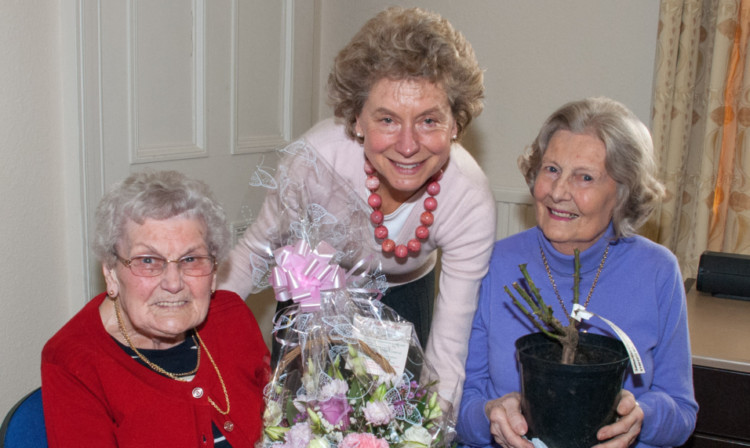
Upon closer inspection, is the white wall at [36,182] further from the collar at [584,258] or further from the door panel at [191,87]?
the collar at [584,258]

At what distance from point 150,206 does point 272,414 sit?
0.50m

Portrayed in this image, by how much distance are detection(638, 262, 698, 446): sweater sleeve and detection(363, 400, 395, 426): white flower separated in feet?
2.25

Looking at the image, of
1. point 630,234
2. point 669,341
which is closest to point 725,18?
point 630,234

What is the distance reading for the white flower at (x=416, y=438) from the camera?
1019 mm

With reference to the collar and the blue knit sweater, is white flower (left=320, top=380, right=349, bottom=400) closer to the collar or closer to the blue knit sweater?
the blue knit sweater

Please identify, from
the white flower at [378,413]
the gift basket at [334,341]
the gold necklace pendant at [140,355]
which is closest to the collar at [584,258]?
the gift basket at [334,341]

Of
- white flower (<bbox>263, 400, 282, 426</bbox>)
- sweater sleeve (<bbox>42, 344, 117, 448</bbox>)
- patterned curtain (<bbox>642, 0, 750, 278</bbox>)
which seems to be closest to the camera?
white flower (<bbox>263, 400, 282, 426</bbox>)

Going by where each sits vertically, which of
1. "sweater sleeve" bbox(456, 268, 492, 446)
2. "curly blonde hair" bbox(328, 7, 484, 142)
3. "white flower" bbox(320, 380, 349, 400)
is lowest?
"sweater sleeve" bbox(456, 268, 492, 446)

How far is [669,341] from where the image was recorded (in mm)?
1540

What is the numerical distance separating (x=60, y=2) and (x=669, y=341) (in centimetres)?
182

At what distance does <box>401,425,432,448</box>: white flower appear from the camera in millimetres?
1019

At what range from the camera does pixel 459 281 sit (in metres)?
1.57

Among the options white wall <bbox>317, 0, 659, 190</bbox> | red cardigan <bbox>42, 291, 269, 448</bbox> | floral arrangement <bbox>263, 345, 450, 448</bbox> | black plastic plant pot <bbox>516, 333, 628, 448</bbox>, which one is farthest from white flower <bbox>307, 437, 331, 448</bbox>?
white wall <bbox>317, 0, 659, 190</bbox>

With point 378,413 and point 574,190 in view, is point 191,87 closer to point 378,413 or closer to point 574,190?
point 574,190
